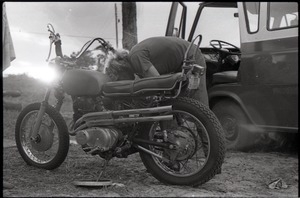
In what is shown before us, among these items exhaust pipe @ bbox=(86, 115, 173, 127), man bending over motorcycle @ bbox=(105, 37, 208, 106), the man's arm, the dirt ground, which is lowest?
the dirt ground

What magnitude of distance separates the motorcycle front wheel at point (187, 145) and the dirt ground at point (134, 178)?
5.1 inches

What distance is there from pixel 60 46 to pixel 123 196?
6.54ft

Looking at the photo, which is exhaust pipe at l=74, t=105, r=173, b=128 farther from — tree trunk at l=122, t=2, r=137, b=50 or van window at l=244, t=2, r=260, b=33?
tree trunk at l=122, t=2, r=137, b=50

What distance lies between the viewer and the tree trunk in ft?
26.8

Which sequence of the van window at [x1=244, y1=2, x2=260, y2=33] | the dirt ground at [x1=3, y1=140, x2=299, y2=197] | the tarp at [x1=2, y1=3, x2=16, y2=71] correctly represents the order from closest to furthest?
the dirt ground at [x1=3, y1=140, x2=299, y2=197] → the tarp at [x1=2, y1=3, x2=16, y2=71] → the van window at [x1=244, y1=2, x2=260, y2=33]

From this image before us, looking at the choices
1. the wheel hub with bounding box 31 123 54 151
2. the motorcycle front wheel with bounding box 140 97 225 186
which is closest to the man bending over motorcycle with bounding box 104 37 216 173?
the motorcycle front wheel with bounding box 140 97 225 186

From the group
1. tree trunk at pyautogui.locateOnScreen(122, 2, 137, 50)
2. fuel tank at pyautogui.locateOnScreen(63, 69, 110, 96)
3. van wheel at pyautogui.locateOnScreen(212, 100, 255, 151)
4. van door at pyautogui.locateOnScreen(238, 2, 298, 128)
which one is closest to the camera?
fuel tank at pyautogui.locateOnScreen(63, 69, 110, 96)

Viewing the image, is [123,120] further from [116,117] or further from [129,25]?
[129,25]

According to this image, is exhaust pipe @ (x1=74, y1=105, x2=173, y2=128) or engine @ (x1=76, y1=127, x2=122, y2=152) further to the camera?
engine @ (x1=76, y1=127, x2=122, y2=152)

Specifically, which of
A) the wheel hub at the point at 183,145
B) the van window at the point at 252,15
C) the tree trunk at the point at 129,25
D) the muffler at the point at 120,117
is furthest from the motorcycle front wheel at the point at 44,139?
the tree trunk at the point at 129,25

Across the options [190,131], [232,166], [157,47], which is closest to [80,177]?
[190,131]

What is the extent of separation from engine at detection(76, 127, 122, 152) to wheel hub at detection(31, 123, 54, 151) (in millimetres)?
572

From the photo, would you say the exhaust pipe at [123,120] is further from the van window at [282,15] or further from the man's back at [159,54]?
the van window at [282,15]

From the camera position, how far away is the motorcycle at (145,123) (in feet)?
12.6
